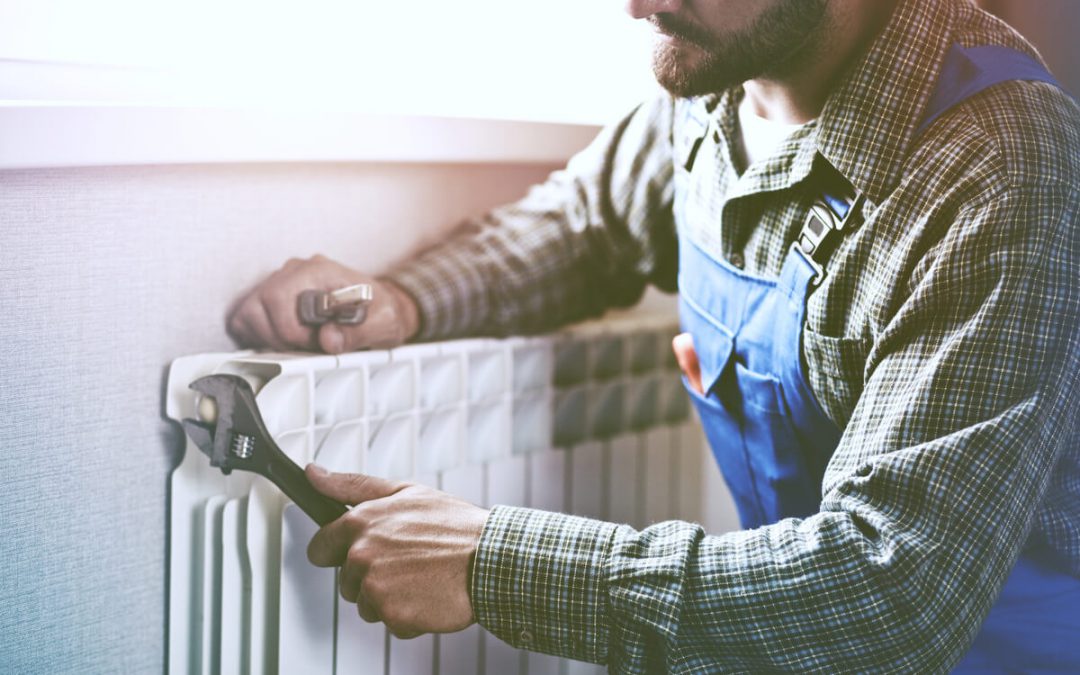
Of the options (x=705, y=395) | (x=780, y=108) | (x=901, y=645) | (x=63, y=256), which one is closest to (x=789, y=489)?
(x=705, y=395)

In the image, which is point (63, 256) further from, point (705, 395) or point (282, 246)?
point (705, 395)

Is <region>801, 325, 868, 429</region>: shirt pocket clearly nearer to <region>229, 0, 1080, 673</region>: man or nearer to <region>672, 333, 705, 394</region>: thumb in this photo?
<region>229, 0, 1080, 673</region>: man

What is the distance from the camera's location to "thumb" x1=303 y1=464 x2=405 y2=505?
874mm

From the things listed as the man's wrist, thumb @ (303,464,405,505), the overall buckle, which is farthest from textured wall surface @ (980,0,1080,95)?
thumb @ (303,464,405,505)

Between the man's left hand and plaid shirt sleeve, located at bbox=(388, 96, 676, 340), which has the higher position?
plaid shirt sleeve, located at bbox=(388, 96, 676, 340)

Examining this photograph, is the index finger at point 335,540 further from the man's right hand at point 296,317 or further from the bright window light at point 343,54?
the bright window light at point 343,54

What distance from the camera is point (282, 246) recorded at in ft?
3.44

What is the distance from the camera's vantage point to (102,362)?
35.1 inches

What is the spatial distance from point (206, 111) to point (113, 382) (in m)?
0.25

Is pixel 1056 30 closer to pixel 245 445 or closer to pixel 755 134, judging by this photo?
pixel 755 134

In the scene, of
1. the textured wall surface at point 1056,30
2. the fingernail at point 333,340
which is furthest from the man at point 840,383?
the textured wall surface at point 1056,30


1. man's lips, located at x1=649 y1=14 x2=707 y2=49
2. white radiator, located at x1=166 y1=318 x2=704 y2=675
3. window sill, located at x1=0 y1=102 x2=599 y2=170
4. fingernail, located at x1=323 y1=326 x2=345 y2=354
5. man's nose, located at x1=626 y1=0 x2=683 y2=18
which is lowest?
white radiator, located at x1=166 y1=318 x2=704 y2=675

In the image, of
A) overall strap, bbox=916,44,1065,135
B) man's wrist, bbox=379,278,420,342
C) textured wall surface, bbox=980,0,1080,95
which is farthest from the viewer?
textured wall surface, bbox=980,0,1080,95

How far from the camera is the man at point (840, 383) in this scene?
74 centimetres
